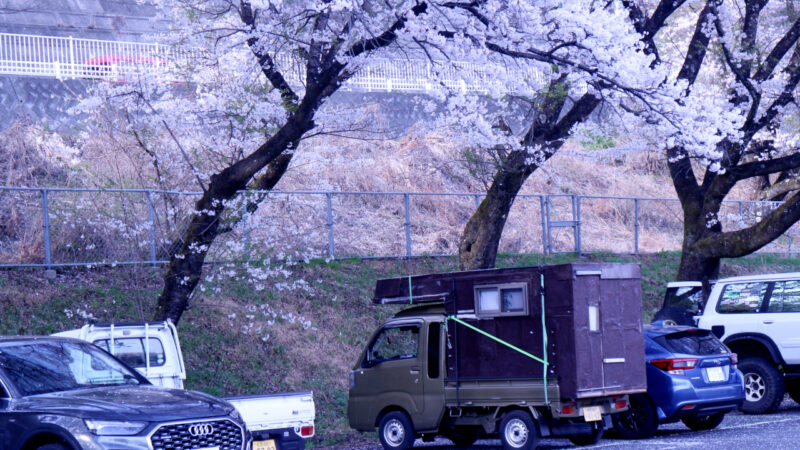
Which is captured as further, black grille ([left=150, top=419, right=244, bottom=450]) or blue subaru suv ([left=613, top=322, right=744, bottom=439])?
blue subaru suv ([left=613, top=322, right=744, bottom=439])

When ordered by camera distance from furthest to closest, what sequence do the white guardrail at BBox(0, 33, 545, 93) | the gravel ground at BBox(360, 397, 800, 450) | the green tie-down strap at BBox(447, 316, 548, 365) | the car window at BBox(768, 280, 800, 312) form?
1. the white guardrail at BBox(0, 33, 545, 93)
2. the car window at BBox(768, 280, 800, 312)
3. the green tie-down strap at BBox(447, 316, 548, 365)
4. the gravel ground at BBox(360, 397, 800, 450)

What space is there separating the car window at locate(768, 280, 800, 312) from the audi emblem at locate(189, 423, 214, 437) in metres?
10.3

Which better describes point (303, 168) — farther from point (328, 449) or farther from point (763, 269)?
point (763, 269)

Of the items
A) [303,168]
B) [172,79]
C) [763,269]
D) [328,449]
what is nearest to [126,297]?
[172,79]

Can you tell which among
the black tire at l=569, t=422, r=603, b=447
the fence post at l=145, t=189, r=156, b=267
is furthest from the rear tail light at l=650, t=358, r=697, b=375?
the fence post at l=145, t=189, r=156, b=267

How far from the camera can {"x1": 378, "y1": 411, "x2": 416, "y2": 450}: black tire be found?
13.1 m

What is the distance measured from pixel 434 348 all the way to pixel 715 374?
4.15m

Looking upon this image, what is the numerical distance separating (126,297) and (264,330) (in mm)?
2612

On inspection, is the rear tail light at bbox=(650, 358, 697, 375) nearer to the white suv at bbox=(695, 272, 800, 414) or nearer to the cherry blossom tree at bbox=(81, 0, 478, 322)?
the white suv at bbox=(695, 272, 800, 414)

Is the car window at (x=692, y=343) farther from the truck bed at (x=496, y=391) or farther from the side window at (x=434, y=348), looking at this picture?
Answer: the side window at (x=434, y=348)

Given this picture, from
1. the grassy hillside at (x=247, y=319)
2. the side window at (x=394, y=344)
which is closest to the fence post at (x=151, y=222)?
the grassy hillside at (x=247, y=319)

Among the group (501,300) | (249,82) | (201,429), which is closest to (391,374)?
(501,300)

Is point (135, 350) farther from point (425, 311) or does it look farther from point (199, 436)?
point (199, 436)

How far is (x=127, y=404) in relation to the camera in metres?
8.25
